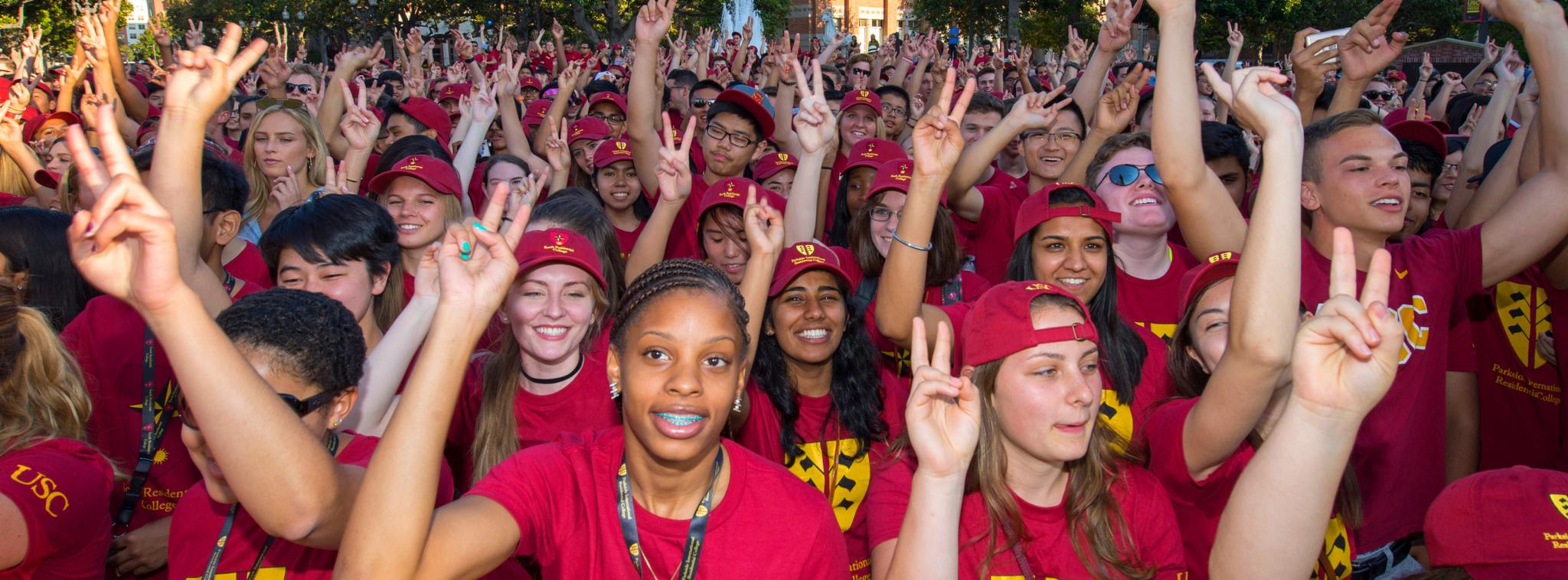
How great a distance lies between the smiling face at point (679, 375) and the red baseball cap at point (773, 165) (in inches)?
149

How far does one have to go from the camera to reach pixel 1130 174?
442 centimetres

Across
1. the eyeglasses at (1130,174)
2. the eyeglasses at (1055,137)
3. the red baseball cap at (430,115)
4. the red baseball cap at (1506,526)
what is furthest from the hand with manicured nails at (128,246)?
the red baseball cap at (430,115)

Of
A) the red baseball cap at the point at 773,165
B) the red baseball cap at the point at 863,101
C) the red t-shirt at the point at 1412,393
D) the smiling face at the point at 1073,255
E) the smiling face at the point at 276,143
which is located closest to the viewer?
the red t-shirt at the point at 1412,393

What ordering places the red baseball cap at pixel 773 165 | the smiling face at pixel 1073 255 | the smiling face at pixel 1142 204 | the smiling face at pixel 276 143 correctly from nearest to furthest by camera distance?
1. the smiling face at pixel 1073 255
2. the smiling face at pixel 1142 204
3. the smiling face at pixel 276 143
4. the red baseball cap at pixel 773 165

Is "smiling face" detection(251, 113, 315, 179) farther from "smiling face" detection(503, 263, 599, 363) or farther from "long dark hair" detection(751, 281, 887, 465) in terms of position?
"long dark hair" detection(751, 281, 887, 465)

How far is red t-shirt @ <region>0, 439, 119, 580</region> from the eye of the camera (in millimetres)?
2352

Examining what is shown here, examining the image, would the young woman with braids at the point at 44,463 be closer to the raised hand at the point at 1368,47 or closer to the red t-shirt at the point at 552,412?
the red t-shirt at the point at 552,412

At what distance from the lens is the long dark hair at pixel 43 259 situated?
133 inches

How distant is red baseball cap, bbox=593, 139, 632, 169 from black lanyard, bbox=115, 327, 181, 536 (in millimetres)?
3110

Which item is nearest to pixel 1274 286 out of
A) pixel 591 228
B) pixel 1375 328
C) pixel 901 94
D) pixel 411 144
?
pixel 1375 328

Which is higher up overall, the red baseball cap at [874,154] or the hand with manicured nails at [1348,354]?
the red baseball cap at [874,154]

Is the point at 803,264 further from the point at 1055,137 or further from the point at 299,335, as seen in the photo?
the point at 1055,137

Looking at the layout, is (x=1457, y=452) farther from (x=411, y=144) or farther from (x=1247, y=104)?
(x=411, y=144)

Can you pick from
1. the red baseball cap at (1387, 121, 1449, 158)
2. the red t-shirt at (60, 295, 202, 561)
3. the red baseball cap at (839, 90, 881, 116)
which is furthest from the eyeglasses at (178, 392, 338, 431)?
the red baseball cap at (839, 90, 881, 116)
